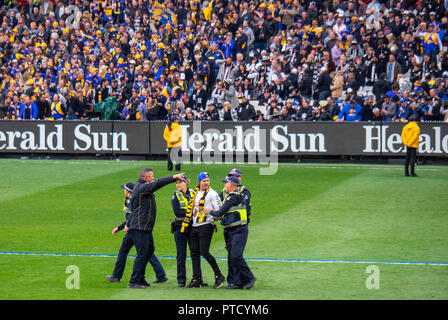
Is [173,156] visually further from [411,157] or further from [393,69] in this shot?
[393,69]

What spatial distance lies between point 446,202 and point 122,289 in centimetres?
1125

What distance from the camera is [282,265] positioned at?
48.0 feet

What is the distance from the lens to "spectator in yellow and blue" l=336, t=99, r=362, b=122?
93.3 feet

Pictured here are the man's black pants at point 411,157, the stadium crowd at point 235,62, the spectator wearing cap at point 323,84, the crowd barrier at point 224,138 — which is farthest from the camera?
the spectator wearing cap at point 323,84

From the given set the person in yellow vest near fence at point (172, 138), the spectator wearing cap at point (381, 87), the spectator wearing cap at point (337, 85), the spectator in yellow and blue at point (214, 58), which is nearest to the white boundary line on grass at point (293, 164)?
the person in yellow vest near fence at point (172, 138)

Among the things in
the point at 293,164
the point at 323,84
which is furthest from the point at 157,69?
the point at 293,164

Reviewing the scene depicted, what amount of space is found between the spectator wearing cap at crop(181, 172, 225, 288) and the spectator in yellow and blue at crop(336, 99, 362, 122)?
1641 centimetres

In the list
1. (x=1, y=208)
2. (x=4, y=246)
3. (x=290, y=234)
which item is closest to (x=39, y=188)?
(x=1, y=208)

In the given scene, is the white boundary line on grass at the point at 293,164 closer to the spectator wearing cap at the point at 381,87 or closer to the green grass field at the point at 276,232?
the green grass field at the point at 276,232

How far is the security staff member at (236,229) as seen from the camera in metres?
12.6

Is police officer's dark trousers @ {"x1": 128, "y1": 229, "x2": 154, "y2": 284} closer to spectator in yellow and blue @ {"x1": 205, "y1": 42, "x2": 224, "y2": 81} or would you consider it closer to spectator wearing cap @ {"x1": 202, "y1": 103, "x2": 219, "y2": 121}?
spectator wearing cap @ {"x1": 202, "y1": 103, "x2": 219, "y2": 121}

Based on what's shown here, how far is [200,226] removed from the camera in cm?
1277

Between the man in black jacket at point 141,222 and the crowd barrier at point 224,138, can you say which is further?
the crowd barrier at point 224,138

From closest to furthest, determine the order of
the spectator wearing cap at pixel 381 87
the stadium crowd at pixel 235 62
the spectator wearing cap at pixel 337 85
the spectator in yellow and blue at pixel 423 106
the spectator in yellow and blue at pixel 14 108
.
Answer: the spectator in yellow and blue at pixel 423 106 → the spectator wearing cap at pixel 381 87 → the stadium crowd at pixel 235 62 → the spectator wearing cap at pixel 337 85 → the spectator in yellow and blue at pixel 14 108
